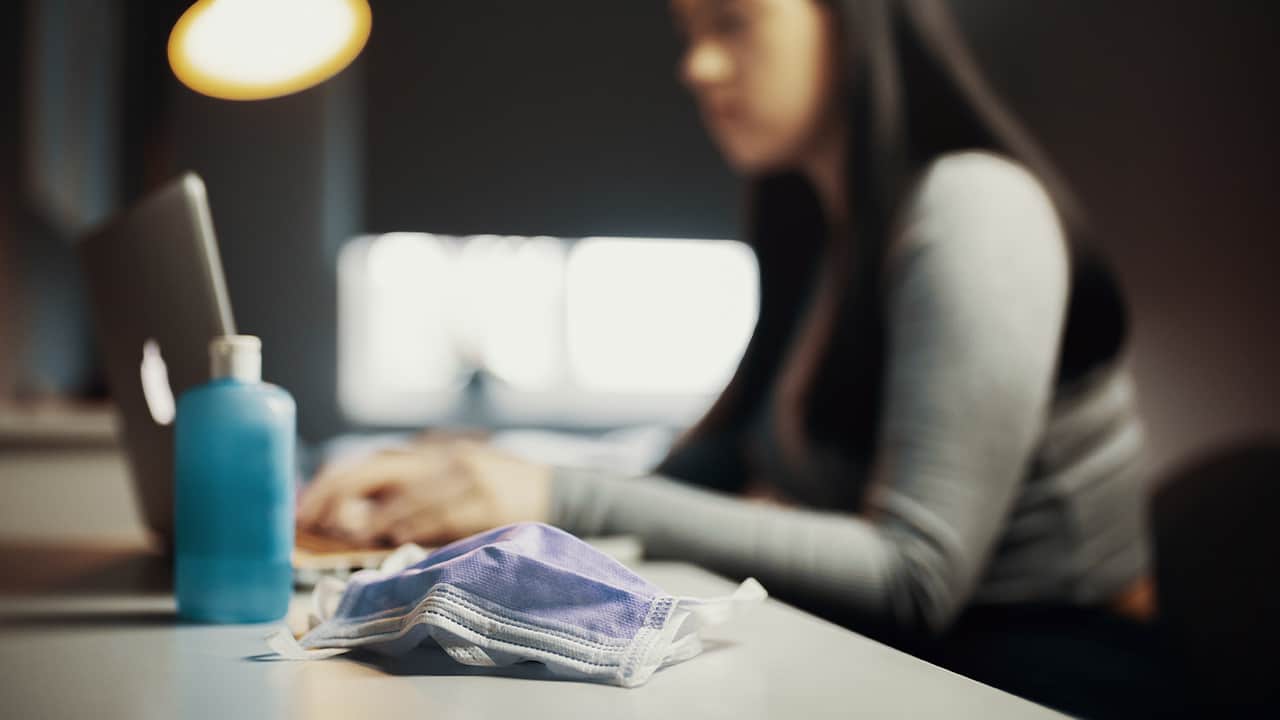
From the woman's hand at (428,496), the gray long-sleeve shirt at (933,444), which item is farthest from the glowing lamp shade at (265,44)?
the gray long-sleeve shirt at (933,444)

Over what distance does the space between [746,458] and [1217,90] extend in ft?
3.35

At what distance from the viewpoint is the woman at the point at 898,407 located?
28.8 inches

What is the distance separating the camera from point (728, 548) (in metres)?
0.74

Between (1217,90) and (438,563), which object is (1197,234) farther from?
(438,563)

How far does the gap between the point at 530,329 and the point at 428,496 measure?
435 centimetres

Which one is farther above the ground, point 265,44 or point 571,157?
point 571,157

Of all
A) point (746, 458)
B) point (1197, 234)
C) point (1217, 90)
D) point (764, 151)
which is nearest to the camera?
point (764, 151)

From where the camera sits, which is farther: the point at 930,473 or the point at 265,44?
the point at 265,44

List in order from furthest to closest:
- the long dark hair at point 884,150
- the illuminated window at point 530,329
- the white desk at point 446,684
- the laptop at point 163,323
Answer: the illuminated window at point 530,329 → the long dark hair at point 884,150 → the laptop at point 163,323 → the white desk at point 446,684

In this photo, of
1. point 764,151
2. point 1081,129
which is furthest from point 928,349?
point 1081,129

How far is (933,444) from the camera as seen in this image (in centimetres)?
74

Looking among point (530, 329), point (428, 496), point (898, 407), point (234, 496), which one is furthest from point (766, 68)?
point (530, 329)

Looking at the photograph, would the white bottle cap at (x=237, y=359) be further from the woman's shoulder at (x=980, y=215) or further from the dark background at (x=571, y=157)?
the woman's shoulder at (x=980, y=215)

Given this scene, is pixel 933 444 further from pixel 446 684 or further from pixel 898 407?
pixel 446 684
